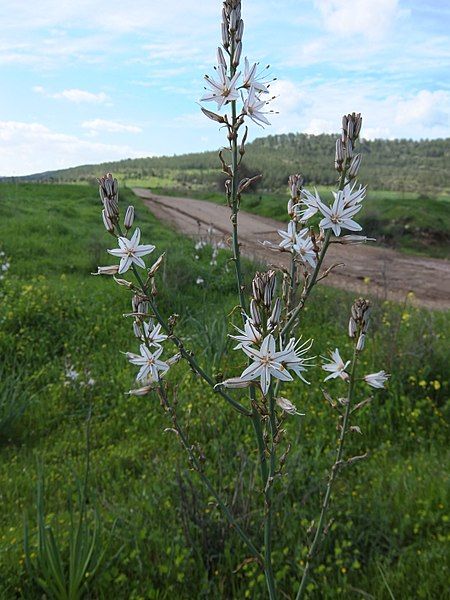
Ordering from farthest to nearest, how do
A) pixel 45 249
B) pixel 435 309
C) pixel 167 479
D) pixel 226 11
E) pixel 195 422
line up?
pixel 45 249 → pixel 435 309 → pixel 195 422 → pixel 167 479 → pixel 226 11

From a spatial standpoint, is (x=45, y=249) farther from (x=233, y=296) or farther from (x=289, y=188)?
(x=289, y=188)

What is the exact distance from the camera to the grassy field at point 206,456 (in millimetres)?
3553

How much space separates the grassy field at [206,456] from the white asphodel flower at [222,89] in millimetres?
499

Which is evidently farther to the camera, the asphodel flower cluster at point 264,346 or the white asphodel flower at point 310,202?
the white asphodel flower at point 310,202

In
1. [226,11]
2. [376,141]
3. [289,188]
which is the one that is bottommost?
[376,141]

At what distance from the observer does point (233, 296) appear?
10109mm

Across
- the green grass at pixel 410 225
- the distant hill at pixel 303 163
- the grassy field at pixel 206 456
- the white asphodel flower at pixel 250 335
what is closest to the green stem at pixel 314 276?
the white asphodel flower at pixel 250 335

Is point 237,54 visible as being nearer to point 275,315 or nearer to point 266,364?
point 275,315

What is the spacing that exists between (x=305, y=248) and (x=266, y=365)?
493mm

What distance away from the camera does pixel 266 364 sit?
1.55 meters

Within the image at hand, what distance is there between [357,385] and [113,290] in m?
5.10

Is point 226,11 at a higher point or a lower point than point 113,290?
higher

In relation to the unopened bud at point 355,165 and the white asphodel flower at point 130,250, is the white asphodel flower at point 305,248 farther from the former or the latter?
the white asphodel flower at point 130,250

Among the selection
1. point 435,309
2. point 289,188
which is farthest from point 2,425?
point 435,309
